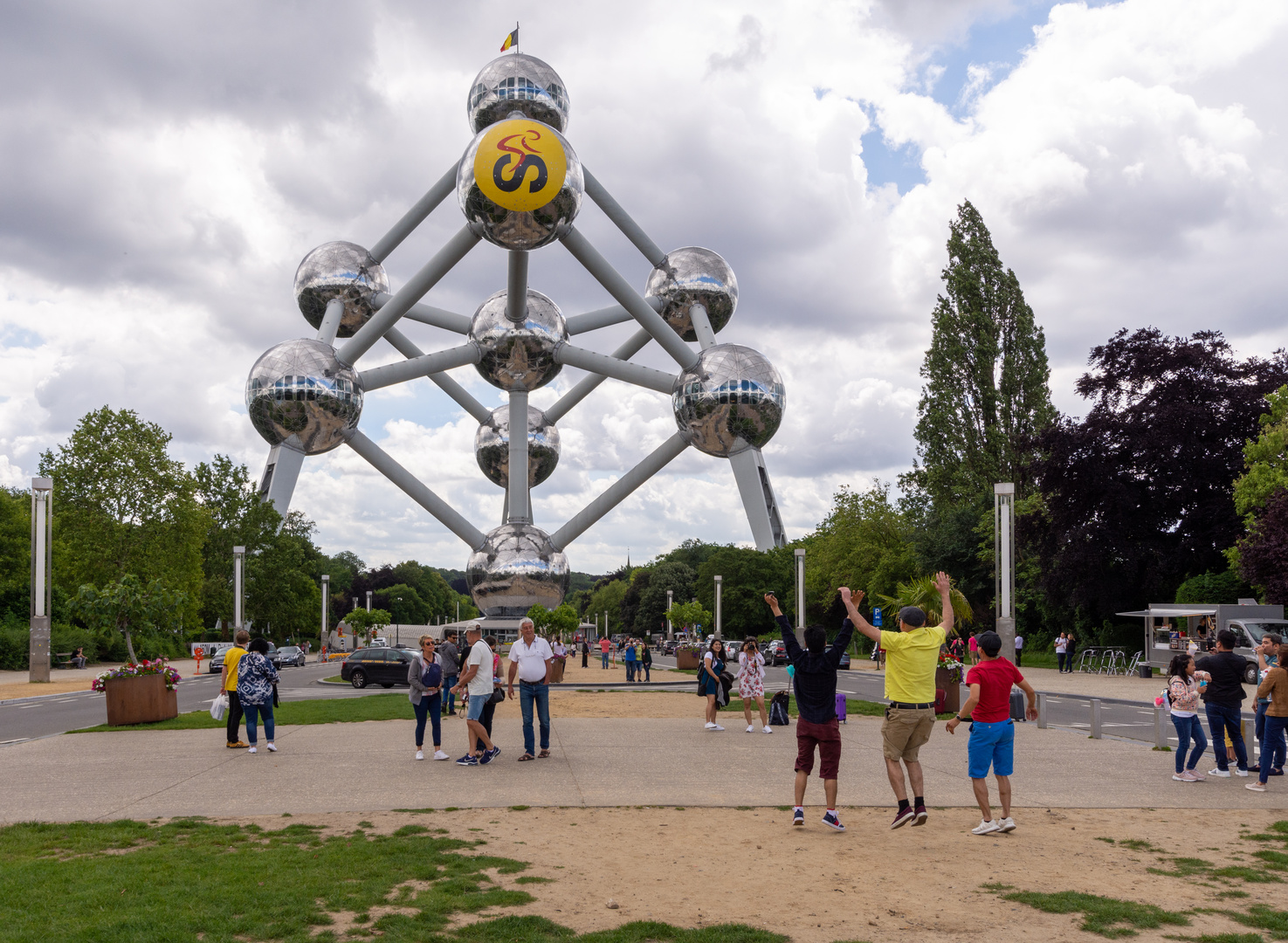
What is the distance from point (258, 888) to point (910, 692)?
172 inches

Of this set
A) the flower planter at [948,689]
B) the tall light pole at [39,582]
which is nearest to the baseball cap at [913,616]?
the flower planter at [948,689]

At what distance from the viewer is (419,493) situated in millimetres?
25672

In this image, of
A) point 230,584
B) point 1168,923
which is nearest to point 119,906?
Answer: point 1168,923

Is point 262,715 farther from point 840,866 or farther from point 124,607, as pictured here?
point 840,866

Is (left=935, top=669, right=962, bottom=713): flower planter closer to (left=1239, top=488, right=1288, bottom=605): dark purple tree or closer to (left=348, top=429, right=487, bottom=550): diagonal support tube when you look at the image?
(left=348, top=429, right=487, bottom=550): diagonal support tube

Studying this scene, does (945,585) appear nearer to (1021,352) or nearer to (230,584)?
(1021,352)

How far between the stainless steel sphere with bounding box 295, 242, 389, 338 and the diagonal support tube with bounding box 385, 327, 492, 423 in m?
1.34

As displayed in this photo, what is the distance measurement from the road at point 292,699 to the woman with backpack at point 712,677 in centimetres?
519

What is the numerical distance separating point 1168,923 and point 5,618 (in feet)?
164

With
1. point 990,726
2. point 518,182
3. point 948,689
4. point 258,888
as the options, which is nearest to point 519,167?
point 518,182

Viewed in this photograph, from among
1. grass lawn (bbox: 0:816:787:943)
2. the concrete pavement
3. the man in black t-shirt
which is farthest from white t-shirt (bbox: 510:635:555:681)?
the man in black t-shirt

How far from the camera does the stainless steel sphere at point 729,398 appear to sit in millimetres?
23438

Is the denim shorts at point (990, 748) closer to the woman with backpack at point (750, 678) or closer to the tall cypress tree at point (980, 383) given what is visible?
the woman with backpack at point (750, 678)

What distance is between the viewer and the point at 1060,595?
3603 centimetres
